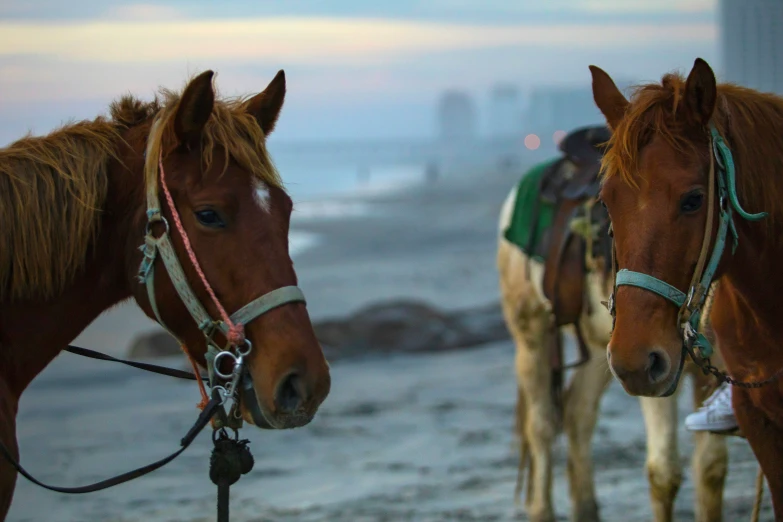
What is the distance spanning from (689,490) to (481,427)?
1.91 meters

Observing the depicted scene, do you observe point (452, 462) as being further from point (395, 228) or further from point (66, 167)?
point (395, 228)

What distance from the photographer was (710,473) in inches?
180

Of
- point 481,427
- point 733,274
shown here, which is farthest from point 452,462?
point 733,274

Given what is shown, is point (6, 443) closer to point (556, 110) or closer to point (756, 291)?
point (756, 291)

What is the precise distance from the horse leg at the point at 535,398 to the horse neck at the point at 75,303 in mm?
3311

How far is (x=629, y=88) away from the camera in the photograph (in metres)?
3.13

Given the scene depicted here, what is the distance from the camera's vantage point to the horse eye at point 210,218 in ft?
8.27

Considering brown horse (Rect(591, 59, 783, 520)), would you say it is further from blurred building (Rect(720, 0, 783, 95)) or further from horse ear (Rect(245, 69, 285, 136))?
blurred building (Rect(720, 0, 783, 95))

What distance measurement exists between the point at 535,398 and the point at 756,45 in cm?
725

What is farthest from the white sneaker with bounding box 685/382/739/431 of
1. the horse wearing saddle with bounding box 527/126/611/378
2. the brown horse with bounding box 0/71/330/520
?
the brown horse with bounding box 0/71/330/520

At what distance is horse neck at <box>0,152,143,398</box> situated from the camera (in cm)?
262

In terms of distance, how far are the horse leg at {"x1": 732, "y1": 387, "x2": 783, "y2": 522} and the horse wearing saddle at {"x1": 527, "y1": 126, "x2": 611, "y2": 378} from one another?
5.46ft

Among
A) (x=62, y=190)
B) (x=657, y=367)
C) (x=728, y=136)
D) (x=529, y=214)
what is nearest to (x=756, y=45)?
(x=529, y=214)

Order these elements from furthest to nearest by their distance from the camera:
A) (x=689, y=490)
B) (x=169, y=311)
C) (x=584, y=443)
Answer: (x=689, y=490) → (x=584, y=443) → (x=169, y=311)
